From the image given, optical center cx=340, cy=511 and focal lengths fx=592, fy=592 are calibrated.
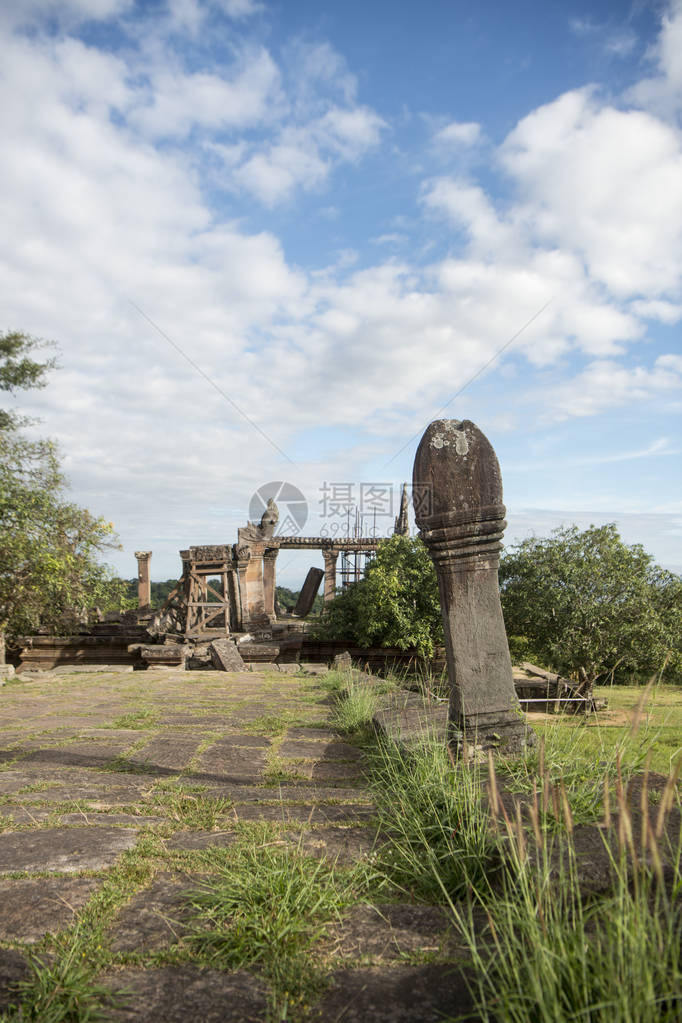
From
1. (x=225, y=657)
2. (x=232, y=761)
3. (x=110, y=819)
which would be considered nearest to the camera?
(x=110, y=819)

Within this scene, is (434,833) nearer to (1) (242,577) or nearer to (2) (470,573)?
(2) (470,573)

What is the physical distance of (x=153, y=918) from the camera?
156 centimetres

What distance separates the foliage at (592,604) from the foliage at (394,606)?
6.17 feet

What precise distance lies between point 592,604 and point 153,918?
43.3 ft

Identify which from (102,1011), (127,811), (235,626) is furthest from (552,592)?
(102,1011)

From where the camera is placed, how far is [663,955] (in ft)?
3.68

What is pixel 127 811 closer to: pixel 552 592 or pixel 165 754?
pixel 165 754

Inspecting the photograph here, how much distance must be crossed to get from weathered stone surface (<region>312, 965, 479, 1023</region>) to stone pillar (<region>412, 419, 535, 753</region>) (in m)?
1.57

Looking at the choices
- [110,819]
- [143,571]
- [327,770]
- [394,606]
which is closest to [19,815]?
[110,819]

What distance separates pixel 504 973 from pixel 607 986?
0.23 meters

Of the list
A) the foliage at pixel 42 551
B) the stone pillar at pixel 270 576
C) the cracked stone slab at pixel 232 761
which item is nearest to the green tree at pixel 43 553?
the foliage at pixel 42 551

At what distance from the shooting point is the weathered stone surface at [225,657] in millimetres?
10359

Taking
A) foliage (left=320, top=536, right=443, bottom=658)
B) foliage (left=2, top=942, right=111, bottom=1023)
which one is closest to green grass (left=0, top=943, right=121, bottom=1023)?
foliage (left=2, top=942, right=111, bottom=1023)

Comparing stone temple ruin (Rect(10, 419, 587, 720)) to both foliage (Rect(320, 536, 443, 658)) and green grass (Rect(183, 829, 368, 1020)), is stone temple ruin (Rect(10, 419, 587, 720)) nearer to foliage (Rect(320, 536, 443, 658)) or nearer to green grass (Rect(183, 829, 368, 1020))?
foliage (Rect(320, 536, 443, 658))
